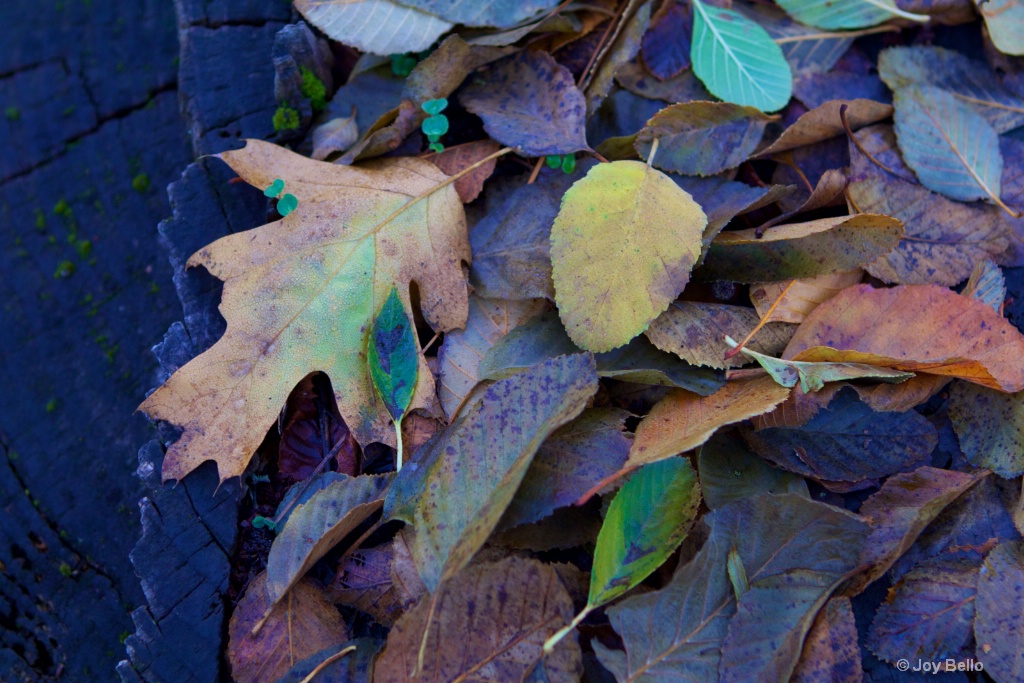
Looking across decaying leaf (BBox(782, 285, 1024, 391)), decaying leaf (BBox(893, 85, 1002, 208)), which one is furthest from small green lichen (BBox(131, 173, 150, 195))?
decaying leaf (BBox(893, 85, 1002, 208))

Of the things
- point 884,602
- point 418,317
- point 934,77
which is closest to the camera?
point 884,602

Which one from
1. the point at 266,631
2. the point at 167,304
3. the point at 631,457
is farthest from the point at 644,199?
the point at 167,304

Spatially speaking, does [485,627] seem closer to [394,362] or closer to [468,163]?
[394,362]

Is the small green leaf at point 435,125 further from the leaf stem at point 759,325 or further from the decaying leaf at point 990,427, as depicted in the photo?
the decaying leaf at point 990,427

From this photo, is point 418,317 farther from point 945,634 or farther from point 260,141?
point 945,634

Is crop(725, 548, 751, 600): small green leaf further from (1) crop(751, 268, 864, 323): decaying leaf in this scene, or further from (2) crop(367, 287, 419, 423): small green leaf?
(2) crop(367, 287, 419, 423): small green leaf

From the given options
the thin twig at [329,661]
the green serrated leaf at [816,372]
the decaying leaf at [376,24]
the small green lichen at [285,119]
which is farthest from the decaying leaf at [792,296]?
the small green lichen at [285,119]
